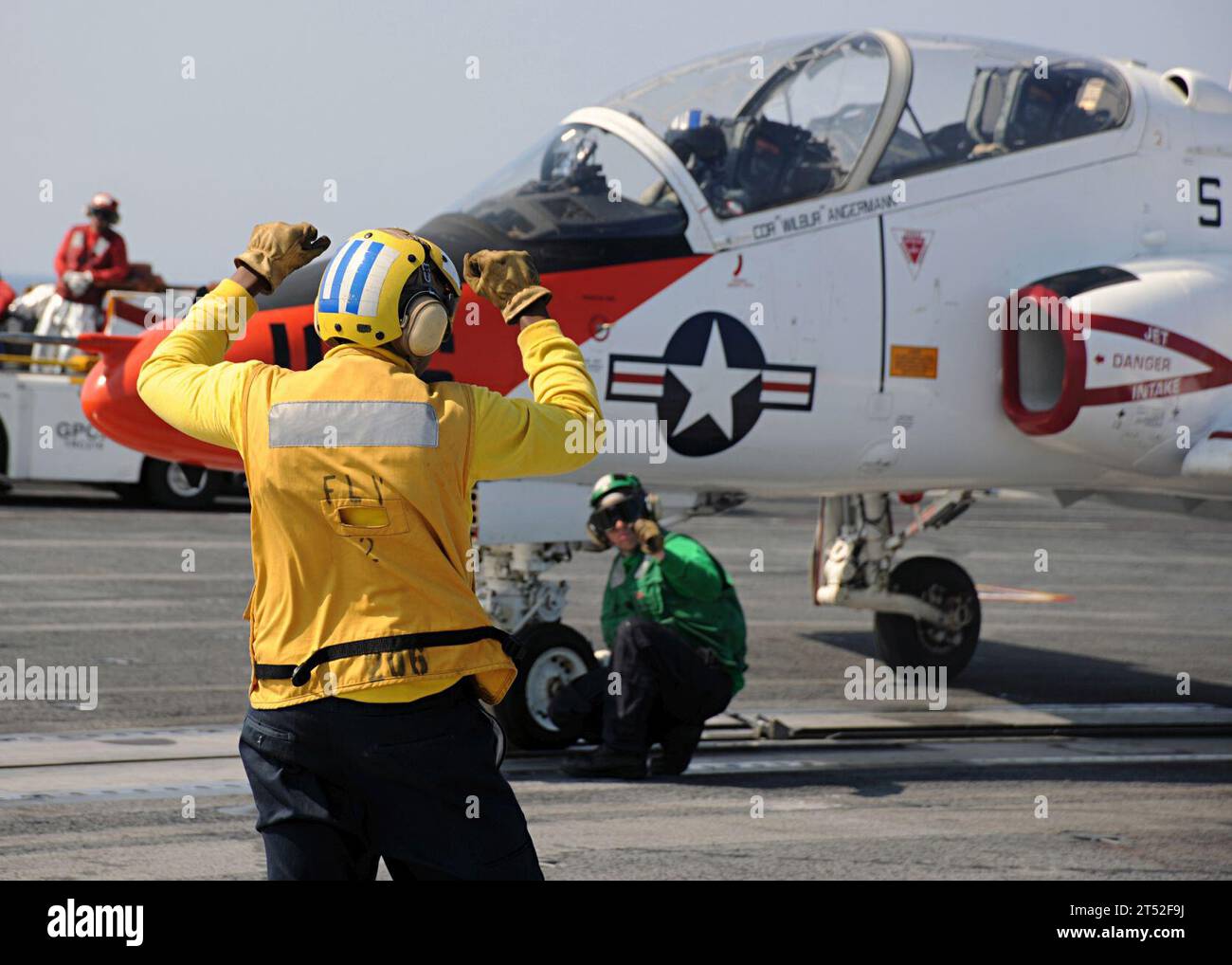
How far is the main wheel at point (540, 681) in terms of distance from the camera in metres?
8.10

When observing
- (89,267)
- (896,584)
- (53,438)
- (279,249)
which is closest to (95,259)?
(89,267)

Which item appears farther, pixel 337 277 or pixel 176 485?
pixel 176 485

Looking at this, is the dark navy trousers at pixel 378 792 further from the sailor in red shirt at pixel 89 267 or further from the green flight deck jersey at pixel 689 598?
the sailor in red shirt at pixel 89 267

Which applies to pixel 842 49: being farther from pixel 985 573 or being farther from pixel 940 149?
pixel 985 573

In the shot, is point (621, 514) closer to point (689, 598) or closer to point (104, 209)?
point (689, 598)

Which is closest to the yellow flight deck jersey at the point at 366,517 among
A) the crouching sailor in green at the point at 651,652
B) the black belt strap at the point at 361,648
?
the black belt strap at the point at 361,648

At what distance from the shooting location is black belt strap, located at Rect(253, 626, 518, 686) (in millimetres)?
3316

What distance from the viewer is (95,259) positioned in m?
18.8

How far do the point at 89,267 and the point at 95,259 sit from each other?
0.12m

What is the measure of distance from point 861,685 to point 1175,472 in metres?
2.77

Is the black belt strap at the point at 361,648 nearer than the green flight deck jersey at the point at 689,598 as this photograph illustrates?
Yes

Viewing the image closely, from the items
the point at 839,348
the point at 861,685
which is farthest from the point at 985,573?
the point at 839,348

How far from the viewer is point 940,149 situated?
8.63 metres

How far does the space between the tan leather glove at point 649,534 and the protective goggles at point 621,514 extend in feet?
0.11
